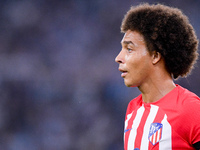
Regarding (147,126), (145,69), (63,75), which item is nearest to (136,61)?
(145,69)

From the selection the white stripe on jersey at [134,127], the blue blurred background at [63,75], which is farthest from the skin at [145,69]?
the blue blurred background at [63,75]

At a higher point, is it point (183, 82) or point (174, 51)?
point (183, 82)

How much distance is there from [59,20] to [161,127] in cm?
454

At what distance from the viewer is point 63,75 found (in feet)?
19.8

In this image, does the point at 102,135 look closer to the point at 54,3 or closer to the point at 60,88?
the point at 60,88

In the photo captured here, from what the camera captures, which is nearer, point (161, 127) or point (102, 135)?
point (161, 127)

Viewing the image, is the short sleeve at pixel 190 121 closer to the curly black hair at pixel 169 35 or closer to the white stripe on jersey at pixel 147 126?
the white stripe on jersey at pixel 147 126

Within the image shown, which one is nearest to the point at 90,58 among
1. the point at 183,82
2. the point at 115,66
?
the point at 115,66

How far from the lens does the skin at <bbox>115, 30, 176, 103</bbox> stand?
219cm

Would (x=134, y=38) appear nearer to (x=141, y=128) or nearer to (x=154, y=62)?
(x=154, y=62)

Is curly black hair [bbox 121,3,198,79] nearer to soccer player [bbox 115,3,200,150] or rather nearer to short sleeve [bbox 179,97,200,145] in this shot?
soccer player [bbox 115,3,200,150]

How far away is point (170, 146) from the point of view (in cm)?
194

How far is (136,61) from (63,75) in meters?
3.95

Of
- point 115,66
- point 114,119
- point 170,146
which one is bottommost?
point 170,146
